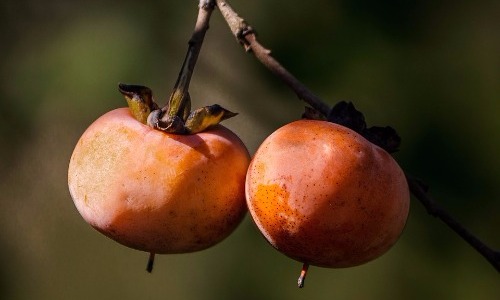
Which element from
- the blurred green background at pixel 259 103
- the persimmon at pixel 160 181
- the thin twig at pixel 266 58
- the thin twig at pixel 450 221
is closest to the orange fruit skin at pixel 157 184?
the persimmon at pixel 160 181

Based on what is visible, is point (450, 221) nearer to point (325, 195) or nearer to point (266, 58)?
point (325, 195)

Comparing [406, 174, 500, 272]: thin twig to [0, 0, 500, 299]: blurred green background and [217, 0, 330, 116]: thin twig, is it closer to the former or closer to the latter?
[217, 0, 330, 116]: thin twig

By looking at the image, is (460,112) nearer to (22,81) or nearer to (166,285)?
(166,285)

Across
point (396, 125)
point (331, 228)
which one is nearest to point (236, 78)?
point (396, 125)

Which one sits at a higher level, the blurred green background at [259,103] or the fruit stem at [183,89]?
the fruit stem at [183,89]

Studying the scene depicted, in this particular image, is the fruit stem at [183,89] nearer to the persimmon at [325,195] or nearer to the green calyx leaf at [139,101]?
the green calyx leaf at [139,101]

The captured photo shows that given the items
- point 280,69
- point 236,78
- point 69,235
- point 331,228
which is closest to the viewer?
point 331,228

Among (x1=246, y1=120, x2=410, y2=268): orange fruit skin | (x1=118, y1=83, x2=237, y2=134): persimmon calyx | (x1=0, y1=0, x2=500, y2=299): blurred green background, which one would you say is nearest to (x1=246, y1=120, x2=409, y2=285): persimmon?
(x1=246, y1=120, x2=410, y2=268): orange fruit skin
